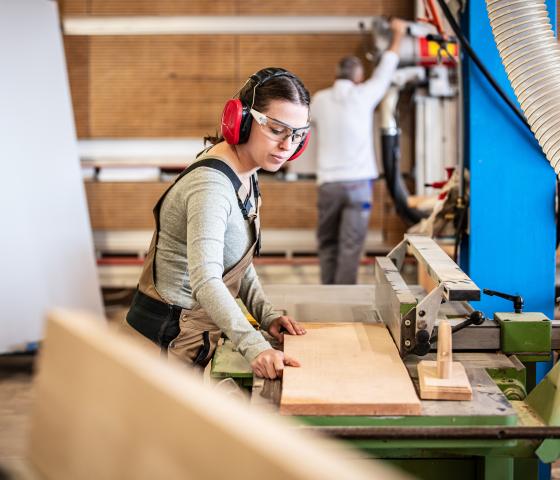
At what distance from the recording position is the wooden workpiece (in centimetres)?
162

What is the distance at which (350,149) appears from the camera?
17.0 ft

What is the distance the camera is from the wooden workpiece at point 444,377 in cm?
162

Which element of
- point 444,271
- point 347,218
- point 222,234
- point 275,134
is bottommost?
point 347,218

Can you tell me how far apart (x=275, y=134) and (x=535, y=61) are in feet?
2.49

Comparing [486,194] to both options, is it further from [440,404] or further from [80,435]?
[80,435]

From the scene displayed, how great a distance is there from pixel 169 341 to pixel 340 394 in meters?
0.64

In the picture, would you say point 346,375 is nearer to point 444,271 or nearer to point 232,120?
point 444,271

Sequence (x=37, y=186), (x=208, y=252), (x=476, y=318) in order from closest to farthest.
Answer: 1. (x=208, y=252)
2. (x=476, y=318)
3. (x=37, y=186)

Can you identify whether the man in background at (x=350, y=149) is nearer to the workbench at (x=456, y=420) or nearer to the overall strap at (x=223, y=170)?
the workbench at (x=456, y=420)

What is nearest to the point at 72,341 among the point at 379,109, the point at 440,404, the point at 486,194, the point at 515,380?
the point at 440,404

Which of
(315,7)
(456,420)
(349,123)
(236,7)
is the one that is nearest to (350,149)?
(349,123)

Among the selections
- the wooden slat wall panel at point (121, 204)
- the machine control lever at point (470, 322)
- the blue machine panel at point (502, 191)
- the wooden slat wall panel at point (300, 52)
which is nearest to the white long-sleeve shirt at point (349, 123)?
the wooden slat wall panel at point (300, 52)

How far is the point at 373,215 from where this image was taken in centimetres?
573

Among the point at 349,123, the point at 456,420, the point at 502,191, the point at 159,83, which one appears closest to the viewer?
the point at 456,420
